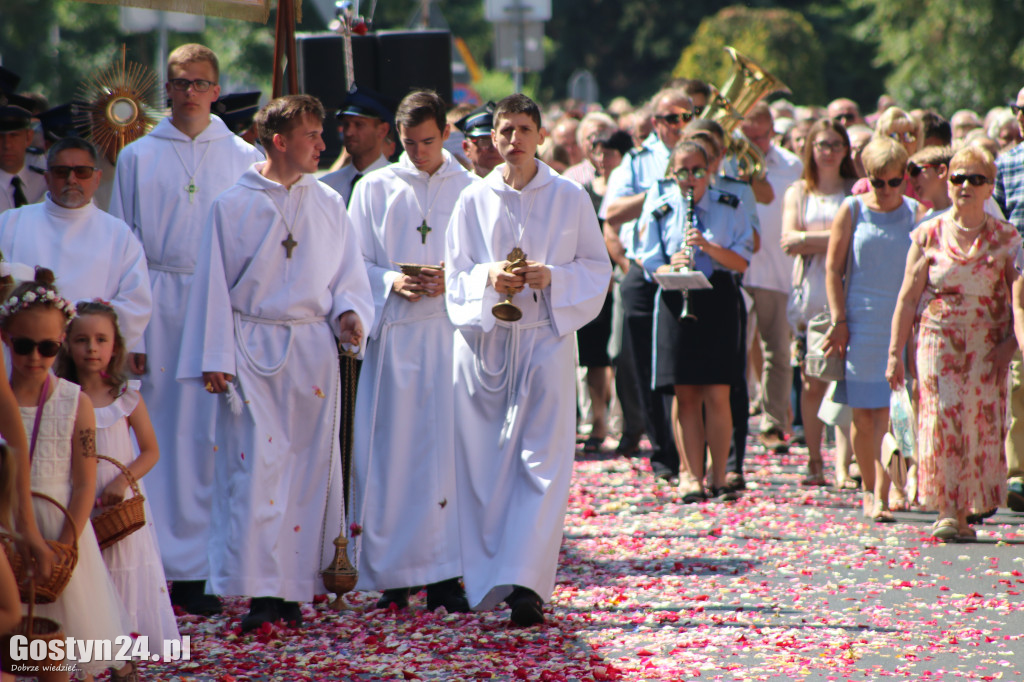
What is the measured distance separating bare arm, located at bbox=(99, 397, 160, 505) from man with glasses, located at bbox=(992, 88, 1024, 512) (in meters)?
5.79

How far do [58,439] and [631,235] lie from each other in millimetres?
6165

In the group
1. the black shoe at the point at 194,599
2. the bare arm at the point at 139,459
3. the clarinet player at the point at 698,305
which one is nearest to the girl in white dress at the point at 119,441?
the bare arm at the point at 139,459

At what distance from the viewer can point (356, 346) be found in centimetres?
695

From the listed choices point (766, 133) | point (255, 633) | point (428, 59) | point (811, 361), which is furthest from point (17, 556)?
point (766, 133)

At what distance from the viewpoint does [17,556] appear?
468cm

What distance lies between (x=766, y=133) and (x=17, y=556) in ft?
29.8

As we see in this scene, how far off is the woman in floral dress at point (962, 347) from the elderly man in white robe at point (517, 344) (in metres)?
2.30

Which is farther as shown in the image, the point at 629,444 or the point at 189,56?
the point at 629,444

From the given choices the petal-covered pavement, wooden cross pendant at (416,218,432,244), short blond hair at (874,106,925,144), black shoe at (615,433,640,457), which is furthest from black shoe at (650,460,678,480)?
wooden cross pendant at (416,218,432,244)

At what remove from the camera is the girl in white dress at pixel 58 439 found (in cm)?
510

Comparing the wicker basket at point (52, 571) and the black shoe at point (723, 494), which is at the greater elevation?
the wicker basket at point (52, 571)

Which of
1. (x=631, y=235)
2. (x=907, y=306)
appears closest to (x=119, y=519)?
(x=907, y=306)

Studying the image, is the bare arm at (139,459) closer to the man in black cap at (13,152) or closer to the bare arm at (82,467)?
the bare arm at (82,467)

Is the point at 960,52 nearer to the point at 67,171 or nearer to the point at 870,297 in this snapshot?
the point at 870,297
